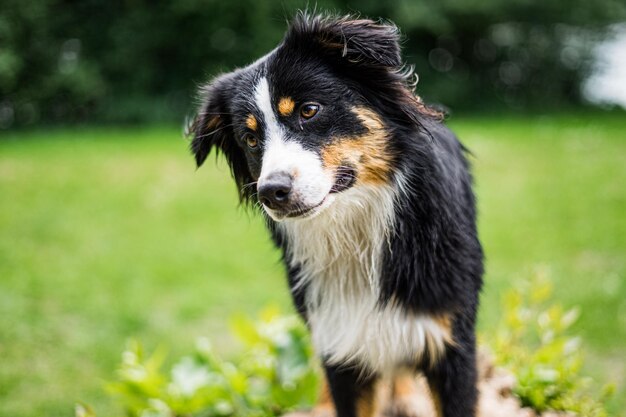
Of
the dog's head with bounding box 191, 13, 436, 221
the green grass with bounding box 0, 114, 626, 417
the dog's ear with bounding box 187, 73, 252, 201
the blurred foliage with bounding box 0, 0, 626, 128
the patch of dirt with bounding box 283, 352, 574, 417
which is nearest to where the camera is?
the dog's head with bounding box 191, 13, 436, 221

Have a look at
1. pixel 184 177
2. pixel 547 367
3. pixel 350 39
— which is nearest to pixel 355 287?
pixel 350 39

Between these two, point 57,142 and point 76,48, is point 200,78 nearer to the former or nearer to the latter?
point 76,48

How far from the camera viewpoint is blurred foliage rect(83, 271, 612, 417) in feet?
10.7

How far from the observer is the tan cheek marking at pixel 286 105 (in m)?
2.57

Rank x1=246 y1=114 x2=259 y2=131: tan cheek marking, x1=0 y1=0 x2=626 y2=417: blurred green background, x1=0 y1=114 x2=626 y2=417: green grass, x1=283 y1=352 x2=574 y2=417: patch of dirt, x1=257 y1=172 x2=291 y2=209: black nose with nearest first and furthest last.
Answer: x1=257 y1=172 x2=291 y2=209: black nose
x1=246 y1=114 x2=259 y2=131: tan cheek marking
x1=283 y1=352 x2=574 y2=417: patch of dirt
x1=0 y1=114 x2=626 y2=417: green grass
x1=0 y1=0 x2=626 y2=417: blurred green background

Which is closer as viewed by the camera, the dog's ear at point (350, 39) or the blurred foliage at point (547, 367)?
the dog's ear at point (350, 39)

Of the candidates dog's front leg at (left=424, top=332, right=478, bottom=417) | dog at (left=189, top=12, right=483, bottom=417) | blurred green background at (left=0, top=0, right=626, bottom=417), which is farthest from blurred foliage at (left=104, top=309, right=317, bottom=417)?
dog's front leg at (left=424, top=332, right=478, bottom=417)

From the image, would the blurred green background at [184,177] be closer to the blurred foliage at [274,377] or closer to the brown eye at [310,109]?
the blurred foliage at [274,377]

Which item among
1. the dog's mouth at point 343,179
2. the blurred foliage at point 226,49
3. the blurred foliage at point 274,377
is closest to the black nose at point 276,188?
the dog's mouth at point 343,179

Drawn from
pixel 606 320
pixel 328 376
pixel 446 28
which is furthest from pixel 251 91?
pixel 446 28

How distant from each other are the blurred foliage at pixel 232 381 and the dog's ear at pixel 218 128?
1.10 m

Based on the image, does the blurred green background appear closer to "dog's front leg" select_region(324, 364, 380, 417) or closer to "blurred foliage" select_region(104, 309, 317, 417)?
"blurred foliage" select_region(104, 309, 317, 417)

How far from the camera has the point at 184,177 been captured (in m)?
8.78

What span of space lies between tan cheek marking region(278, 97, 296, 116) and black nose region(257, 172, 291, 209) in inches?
12.5
